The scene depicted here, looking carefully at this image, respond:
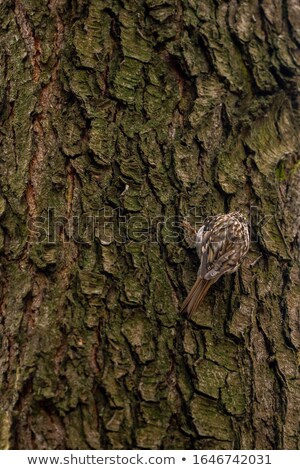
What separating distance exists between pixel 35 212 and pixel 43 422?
75cm

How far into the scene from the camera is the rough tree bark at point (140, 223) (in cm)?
214

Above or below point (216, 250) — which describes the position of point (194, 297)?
below

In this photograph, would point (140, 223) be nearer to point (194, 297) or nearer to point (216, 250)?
point (194, 297)

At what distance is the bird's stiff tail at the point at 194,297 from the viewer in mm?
2311

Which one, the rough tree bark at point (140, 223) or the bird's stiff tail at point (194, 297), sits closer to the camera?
the rough tree bark at point (140, 223)

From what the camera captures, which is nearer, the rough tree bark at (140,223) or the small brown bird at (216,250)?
the rough tree bark at (140,223)

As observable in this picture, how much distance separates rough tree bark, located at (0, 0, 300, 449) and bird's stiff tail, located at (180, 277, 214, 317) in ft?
0.12

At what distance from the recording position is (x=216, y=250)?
2.92 meters

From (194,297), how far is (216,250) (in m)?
0.62

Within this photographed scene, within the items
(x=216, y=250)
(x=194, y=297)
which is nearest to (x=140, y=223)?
(x=194, y=297)

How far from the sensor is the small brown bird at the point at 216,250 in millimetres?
2355

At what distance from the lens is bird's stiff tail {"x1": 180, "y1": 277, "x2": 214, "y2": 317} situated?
2311mm

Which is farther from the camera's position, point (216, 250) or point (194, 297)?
point (216, 250)

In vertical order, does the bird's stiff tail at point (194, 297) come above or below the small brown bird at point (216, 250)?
below
